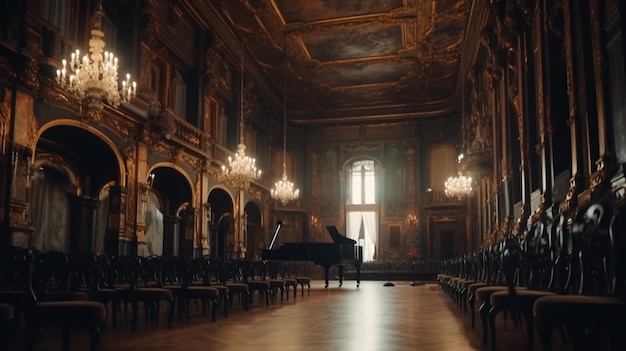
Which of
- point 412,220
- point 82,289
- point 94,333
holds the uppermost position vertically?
point 412,220

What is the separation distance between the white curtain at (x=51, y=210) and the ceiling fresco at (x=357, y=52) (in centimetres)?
609

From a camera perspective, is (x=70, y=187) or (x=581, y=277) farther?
(x=70, y=187)

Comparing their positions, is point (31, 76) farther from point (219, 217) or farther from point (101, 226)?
point (219, 217)

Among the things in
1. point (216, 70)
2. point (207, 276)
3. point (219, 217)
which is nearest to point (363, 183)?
point (219, 217)

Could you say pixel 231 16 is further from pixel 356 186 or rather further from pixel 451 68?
pixel 356 186

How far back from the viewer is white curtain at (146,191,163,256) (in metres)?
13.1

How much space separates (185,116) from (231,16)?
3.03 metres

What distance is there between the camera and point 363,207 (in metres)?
21.6

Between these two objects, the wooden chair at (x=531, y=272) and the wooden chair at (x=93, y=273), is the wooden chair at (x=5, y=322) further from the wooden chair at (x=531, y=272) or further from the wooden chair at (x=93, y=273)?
the wooden chair at (x=531, y=272)

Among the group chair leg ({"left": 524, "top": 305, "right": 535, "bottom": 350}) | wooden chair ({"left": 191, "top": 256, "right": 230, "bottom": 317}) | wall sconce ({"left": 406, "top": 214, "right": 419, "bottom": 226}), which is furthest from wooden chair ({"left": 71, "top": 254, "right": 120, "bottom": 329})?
wall sconce ({"left": 406, "top": 214, "right": 419, "bottom": 226})

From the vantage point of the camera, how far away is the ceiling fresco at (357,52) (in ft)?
45.5

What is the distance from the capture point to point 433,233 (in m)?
20.4

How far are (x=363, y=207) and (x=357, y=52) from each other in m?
7.00

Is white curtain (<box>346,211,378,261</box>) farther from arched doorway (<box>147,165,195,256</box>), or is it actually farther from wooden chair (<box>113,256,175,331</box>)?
wooden chair (<box>113,256,175,331</box>)
